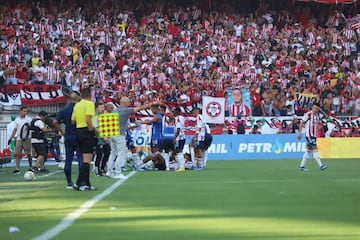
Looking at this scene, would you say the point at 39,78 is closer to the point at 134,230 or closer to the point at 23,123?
the point at 23,123

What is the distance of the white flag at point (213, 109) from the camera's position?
3675cm

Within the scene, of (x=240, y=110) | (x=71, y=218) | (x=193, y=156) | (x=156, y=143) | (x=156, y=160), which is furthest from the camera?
(x=240, y=110)

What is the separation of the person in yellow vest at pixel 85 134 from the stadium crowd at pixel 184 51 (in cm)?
2013

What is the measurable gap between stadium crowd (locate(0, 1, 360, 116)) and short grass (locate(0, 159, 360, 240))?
19.4 metres

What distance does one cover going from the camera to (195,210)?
11.8 m

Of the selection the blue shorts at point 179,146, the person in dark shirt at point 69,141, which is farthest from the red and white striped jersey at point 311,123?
the person in dark shirt at point 69,141

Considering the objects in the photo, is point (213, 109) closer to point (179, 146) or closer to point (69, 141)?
point (179, 146)

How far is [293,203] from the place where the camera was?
41.8 ft

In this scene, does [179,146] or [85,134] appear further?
[179,146]

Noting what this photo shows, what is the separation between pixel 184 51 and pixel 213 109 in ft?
18.2

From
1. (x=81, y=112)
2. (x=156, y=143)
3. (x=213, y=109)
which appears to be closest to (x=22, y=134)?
(x=156, y=143)

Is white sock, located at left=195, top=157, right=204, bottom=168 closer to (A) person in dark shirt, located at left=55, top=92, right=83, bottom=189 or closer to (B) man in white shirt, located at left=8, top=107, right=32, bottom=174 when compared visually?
(B) man in white shirt, located at left=8, top=107, right=32, bottom=174

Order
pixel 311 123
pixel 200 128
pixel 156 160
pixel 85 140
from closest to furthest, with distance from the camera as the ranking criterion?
pixel 85 140, pixel 311 123, pixel 156 160, pixel 200 128

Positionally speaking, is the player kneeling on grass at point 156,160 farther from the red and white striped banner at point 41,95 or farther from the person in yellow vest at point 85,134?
the red and white striped banner at point 41,95
